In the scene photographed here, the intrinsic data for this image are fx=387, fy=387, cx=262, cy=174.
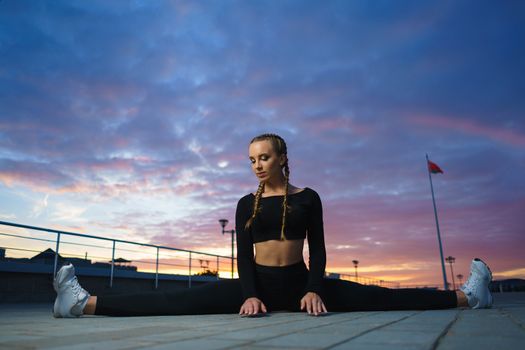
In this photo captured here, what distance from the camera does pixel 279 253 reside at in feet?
11.5

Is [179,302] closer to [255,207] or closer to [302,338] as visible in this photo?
[255,207]

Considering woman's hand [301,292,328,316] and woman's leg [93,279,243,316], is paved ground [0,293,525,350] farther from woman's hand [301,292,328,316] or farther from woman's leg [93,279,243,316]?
woman's leg [93,279,243,316]

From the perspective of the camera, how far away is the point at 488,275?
357cm

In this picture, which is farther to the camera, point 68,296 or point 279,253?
point 279,253

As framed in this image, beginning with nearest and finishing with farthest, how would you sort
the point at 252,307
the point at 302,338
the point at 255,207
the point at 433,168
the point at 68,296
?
the point at 302,338
the point at 252,307
the point at 68,296
the point at 255,207
the point at 433,168

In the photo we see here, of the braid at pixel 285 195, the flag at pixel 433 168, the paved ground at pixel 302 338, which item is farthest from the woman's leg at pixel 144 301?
the flag at pixel 433 168

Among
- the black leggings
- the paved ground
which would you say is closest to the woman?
the black leggings

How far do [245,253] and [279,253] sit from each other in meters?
0.31

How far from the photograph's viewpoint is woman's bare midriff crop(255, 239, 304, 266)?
137 inches

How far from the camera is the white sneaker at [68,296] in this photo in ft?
10.8

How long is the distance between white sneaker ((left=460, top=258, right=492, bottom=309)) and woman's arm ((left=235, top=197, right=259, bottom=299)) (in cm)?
204

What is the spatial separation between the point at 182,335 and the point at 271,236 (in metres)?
1.70

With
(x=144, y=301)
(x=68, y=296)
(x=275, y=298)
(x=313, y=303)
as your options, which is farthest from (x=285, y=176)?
(x=68, y=296)

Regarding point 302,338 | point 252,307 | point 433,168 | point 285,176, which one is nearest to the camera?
point 302,338
